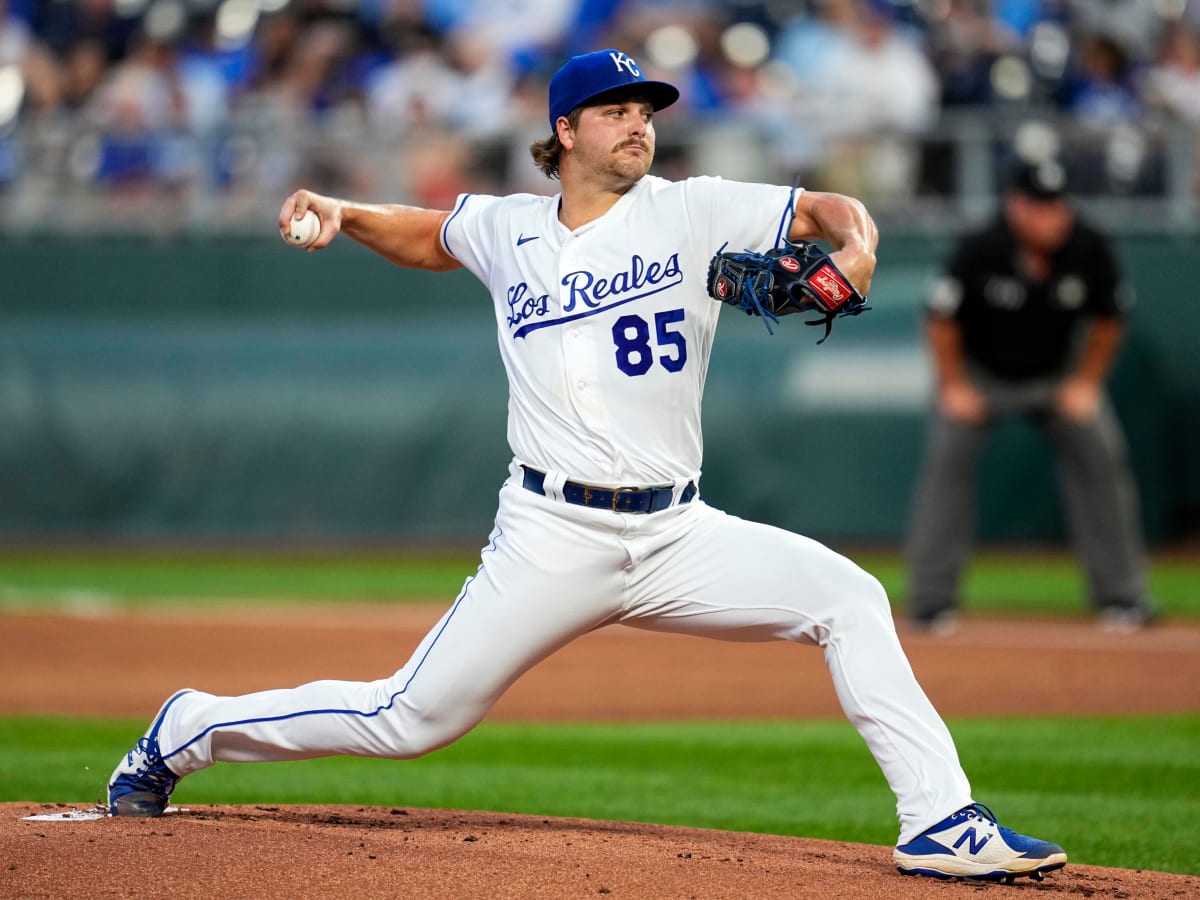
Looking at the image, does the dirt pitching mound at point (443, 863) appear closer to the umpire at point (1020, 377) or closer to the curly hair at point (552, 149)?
the curly hair at point (552, 149)

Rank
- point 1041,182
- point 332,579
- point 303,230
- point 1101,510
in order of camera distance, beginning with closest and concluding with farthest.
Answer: point 303,230
point 1041,182
point 1101,510
point 332,579

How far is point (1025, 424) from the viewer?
13102mm

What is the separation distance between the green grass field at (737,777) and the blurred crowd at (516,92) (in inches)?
257

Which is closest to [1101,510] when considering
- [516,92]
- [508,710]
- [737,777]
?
[508,710]

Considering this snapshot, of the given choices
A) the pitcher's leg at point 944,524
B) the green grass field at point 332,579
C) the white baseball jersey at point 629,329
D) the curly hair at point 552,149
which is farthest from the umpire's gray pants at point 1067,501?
the white baseball jersey at point 629,329

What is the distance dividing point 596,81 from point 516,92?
33.3ft

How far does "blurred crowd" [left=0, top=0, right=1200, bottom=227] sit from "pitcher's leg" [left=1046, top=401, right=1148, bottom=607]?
3.72 m

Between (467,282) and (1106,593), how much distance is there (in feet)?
22.8

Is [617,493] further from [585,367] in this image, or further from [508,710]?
[508,710]

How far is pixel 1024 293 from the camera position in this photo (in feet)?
31.2

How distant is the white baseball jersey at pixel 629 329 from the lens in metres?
4.30

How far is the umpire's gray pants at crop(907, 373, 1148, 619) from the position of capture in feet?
31.4

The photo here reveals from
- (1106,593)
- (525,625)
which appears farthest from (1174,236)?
(525,625)

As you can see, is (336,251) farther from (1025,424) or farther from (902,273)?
(1025,424)
